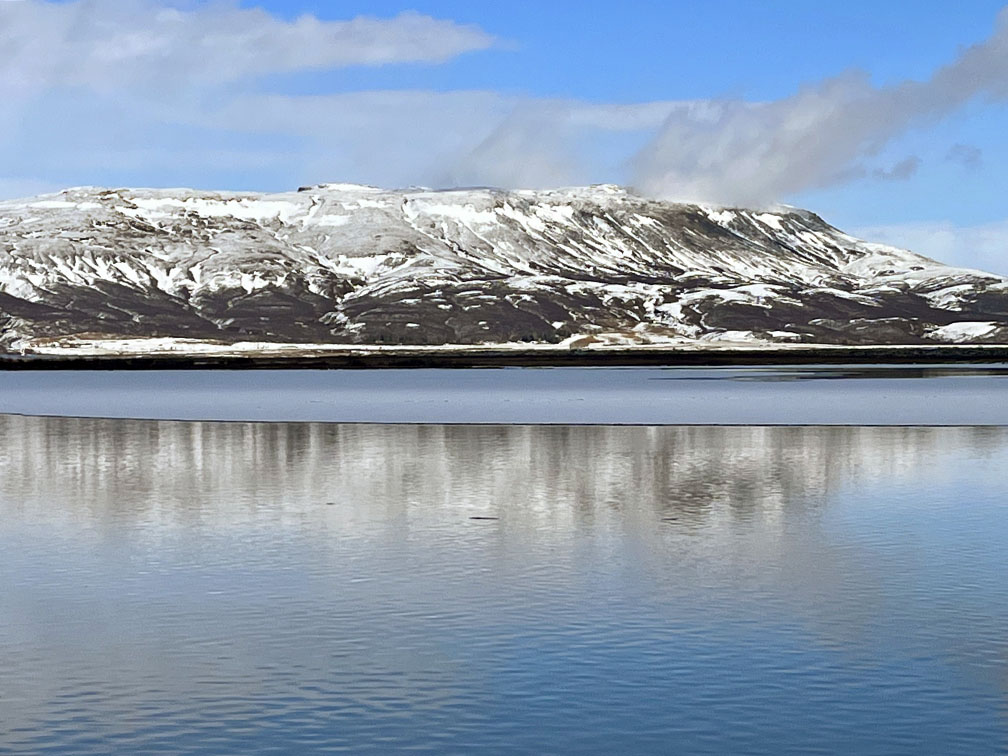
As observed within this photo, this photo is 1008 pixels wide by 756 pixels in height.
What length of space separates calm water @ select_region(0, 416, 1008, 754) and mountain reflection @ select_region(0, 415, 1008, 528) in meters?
0.25

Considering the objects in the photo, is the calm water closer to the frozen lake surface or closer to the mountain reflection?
the mountain reflection

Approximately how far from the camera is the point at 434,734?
49.9ft

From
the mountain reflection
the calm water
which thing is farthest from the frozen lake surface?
the calm water

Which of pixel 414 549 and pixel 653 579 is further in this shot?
pixel 414 549

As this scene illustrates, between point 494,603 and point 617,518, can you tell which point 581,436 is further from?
point 494,603

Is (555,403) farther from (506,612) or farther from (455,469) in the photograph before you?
(506,612)

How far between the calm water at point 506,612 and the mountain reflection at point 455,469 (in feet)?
0.82

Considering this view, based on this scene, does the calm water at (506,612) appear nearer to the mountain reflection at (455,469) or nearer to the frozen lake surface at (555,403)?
the mountain reflection at (455,469)

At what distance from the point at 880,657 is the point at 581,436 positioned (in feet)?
140

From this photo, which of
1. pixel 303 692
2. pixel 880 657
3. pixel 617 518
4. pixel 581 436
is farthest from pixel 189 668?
pixel 581 436

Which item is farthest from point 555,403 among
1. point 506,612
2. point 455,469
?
point 506,612

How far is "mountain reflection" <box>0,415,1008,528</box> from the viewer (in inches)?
1342

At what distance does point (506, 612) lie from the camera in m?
21.3

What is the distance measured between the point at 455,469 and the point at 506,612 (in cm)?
2306
